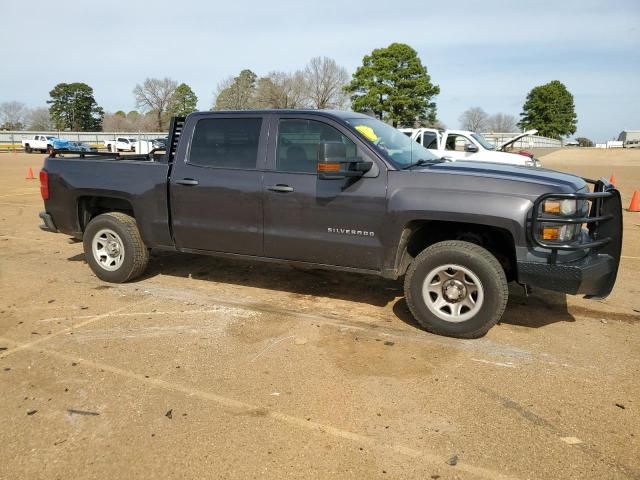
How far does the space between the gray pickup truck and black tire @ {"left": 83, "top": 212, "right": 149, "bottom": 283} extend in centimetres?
1

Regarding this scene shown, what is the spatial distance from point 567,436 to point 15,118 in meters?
119

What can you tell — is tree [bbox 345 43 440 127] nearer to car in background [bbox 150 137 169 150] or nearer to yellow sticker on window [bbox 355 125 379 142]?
car in background [bbox 150 137 169 150]

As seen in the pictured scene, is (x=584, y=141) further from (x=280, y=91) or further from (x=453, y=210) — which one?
(x=453, y=210)

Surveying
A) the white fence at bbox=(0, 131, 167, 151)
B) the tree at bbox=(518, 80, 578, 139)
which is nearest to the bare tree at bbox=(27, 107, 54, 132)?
the white fence at bbox=(0, 131, 167, 151)

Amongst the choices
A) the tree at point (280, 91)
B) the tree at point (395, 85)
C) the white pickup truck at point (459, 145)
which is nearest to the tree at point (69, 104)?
the tree at point (280, 91)

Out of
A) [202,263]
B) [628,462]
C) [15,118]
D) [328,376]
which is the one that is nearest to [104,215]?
[202,263]

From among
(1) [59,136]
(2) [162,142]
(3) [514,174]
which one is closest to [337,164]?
(3) [514,174]

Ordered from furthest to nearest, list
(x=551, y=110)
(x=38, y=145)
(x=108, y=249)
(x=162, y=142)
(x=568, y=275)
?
(x=551, y=110) → (x=38, y=145) → (x=162, y=142) → (x=108, y=249) → (x=568, y=275)

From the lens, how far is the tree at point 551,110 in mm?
79500

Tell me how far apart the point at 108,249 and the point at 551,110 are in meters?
85.7

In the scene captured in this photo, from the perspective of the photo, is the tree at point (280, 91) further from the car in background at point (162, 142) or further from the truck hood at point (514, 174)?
the truck hood at point (514, 174)

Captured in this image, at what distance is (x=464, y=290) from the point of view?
4188mm

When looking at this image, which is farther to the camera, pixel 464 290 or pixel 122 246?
pixel 122 246

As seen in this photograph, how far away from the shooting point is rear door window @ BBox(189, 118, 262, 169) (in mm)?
4926
